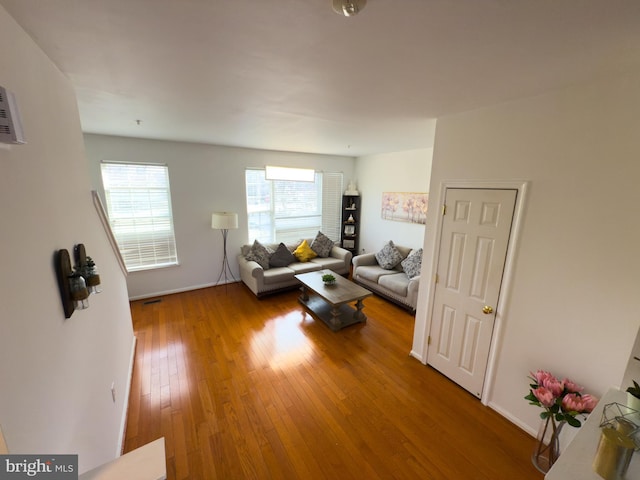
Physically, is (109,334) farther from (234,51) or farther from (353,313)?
(353,313)

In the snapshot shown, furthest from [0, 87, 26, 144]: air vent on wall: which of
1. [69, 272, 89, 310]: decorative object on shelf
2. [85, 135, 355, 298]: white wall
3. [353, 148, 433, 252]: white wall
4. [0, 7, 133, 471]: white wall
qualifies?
[353, 148, 433, 252]: white wall

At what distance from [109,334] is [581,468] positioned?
9.57 feet

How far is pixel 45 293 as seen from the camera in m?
1.07

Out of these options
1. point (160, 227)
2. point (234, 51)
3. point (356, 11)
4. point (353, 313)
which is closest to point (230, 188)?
point (160, 227)

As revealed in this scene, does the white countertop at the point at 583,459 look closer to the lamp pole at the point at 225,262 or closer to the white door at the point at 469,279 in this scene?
the white door at the point at 469,279

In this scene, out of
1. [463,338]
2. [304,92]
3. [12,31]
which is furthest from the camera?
[463,338]

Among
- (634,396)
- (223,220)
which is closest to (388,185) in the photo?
(223,220)

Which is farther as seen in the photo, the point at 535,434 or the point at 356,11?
the point at 535,434

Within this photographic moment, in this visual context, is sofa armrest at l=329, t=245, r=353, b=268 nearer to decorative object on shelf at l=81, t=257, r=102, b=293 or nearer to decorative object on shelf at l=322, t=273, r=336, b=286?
decorative object on shelf at l=322, t=273, r=336, b=286

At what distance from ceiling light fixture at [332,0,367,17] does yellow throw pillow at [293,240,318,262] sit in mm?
4250

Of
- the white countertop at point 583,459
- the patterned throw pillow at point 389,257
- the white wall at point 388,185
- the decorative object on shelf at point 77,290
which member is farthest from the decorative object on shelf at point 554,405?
the white wall at point 388,185

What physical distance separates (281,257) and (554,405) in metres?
3.84

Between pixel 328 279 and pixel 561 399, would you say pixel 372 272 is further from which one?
pixel 561 399

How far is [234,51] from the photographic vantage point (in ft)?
4.20
